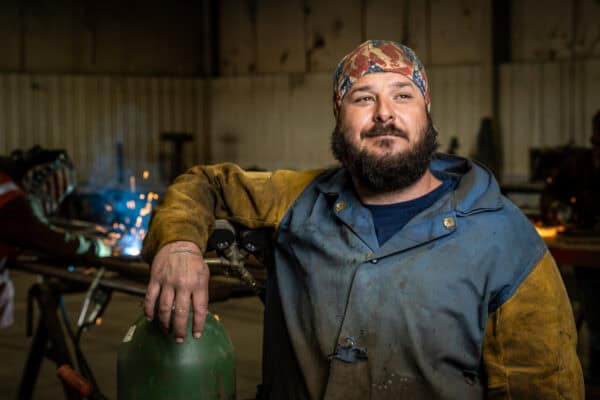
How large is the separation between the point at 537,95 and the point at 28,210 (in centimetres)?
805

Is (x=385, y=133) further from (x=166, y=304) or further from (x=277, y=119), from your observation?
(x=277, y=119)

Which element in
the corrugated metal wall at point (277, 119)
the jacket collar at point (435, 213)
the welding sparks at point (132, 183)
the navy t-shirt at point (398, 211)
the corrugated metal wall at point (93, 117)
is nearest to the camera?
the jacket collar at point (435, 213)

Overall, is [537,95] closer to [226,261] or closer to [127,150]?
[127,150]

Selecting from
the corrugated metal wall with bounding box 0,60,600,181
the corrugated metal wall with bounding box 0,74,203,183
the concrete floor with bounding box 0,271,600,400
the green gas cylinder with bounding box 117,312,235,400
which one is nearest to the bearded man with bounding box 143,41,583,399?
the green gas cylinder with bounding box 117,312,235,400

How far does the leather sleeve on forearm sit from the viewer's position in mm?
4043

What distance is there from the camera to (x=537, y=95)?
10.5 m

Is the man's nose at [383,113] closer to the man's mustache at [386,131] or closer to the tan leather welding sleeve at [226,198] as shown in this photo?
the man's mustache at [386,131]

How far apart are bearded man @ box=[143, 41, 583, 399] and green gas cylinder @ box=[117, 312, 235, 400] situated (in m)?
0.16

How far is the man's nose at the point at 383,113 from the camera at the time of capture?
2158 mm

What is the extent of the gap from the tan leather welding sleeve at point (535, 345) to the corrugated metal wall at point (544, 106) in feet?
28.3

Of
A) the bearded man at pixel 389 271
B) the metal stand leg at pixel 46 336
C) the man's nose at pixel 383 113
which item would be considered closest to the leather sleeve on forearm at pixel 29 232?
the metal stand leg at pixel 46 336

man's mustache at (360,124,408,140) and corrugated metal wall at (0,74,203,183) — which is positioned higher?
corrugated metal wall at (0,74,203,183)

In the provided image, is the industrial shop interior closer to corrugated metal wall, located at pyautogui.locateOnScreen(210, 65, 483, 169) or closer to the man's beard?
the man's beard

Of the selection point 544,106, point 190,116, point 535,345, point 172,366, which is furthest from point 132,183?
point 535,345
